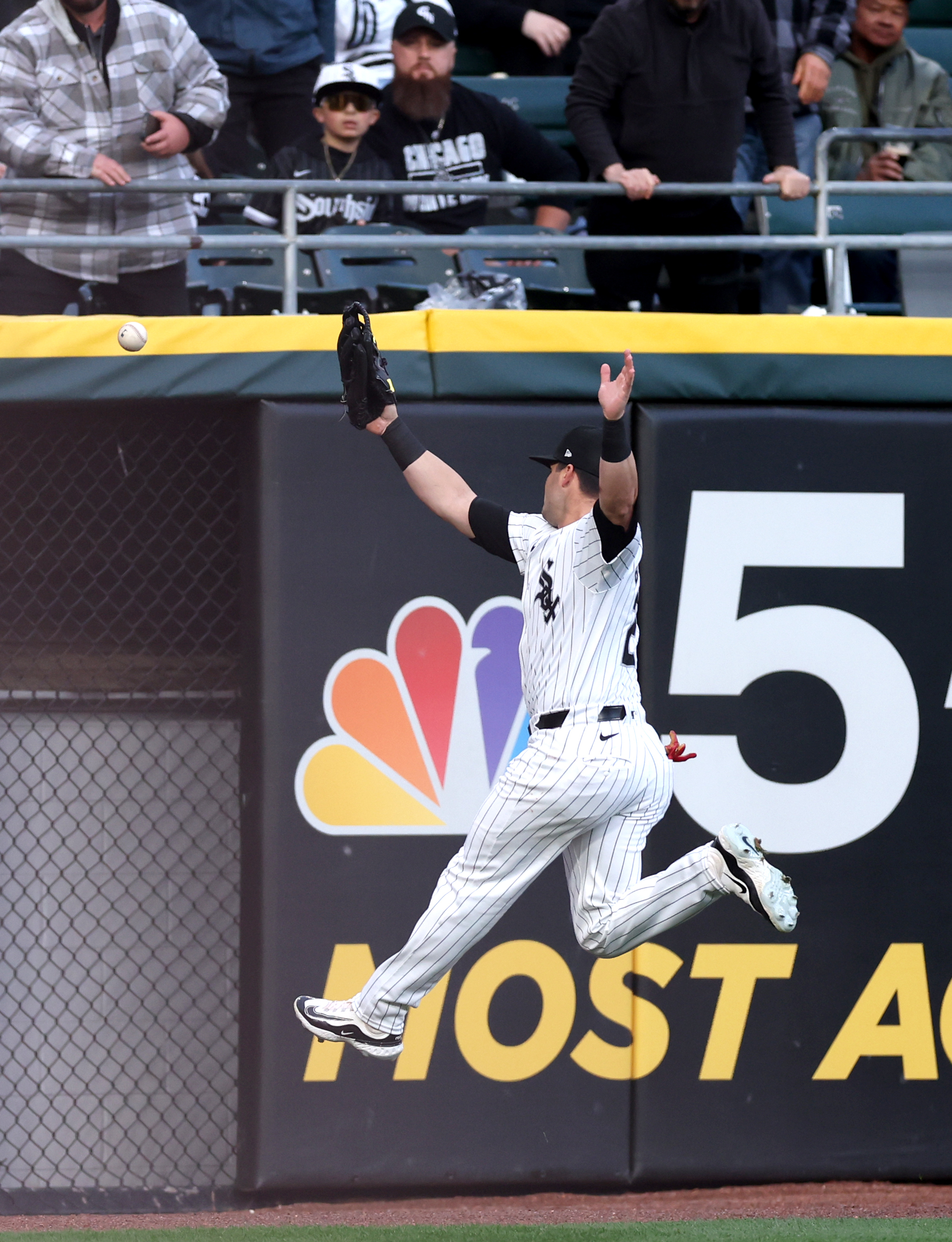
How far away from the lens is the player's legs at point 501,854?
150 inches

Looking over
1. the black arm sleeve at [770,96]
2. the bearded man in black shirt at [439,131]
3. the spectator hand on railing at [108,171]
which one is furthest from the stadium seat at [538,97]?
the spectator hand on railing at [108,171]

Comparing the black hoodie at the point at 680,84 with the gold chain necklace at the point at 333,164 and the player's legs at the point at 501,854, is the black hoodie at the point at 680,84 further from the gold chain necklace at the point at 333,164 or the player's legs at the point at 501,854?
the player's legs at the point at 501,854

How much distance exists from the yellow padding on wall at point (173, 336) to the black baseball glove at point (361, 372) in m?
1.10

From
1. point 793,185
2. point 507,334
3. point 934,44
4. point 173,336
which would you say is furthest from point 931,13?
point 173,336

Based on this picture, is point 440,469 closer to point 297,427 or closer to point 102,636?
point 297,427

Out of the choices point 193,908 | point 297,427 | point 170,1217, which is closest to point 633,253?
point 297,427

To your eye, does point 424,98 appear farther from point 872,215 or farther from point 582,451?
point 582,451

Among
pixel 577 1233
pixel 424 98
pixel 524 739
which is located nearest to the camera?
pixel 577 1233

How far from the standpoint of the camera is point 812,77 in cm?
668

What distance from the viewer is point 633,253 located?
5.78 m

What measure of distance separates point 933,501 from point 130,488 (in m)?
3.07

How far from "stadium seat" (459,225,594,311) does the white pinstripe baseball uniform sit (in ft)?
7.57

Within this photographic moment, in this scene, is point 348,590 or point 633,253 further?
point 633,253

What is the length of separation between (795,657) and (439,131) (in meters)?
2.79
